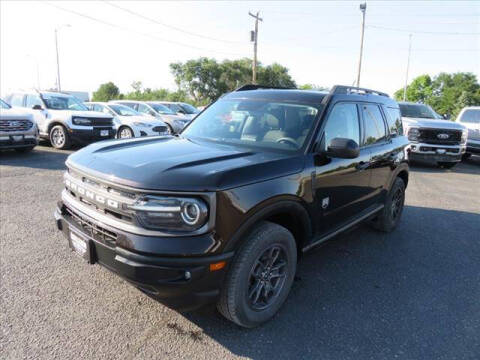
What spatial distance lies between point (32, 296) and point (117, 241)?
134 cm

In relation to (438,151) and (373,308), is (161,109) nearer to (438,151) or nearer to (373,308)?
(438,151)

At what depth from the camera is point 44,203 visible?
18.1ft

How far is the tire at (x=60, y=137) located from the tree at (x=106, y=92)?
7363 centimetres

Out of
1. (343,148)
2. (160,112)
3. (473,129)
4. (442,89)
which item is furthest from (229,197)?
(442,89)

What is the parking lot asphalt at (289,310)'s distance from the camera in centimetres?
252

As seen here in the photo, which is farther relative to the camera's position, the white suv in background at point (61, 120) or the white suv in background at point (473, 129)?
the white suv in background at point (473, 129)

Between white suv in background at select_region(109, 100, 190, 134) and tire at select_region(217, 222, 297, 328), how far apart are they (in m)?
12.1

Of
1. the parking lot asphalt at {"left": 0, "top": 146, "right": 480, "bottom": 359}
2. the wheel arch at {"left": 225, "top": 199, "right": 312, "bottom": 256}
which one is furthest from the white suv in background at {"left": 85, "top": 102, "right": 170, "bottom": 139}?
the wheel arch at {"left": 225, "top": 199, "right": 312, "bottom": 256}

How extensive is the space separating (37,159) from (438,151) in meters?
11.5

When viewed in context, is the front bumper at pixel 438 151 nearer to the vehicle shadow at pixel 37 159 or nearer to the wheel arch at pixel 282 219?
the wheel arch at pixel 282 219

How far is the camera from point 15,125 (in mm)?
9094

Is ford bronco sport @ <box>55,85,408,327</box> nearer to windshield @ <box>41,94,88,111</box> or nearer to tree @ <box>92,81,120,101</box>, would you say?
windshield @ <box>41,94,88,111</box>

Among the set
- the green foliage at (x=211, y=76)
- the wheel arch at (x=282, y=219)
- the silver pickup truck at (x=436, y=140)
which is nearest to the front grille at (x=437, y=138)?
the silver pickup truck at (x=436, y=140)

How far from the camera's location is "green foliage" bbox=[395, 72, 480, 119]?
71.7 m
